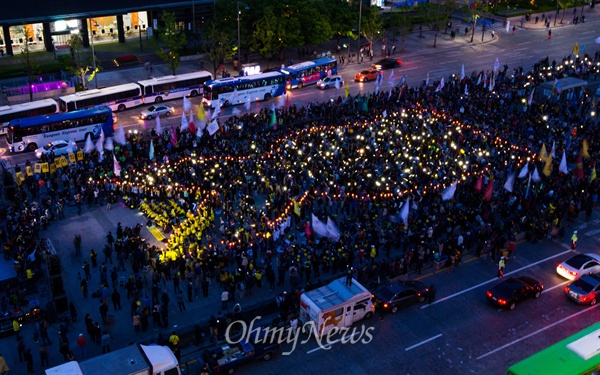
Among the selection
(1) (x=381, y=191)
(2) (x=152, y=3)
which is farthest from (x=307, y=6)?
(1) (x=381, y=191)

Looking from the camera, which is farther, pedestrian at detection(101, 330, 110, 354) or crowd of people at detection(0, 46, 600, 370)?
crowd of people at detection(0, 46, 600, 370)

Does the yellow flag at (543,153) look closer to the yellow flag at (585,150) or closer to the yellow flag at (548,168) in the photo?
the yellow flag at (548,168)

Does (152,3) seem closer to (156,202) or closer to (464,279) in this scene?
(156,202)

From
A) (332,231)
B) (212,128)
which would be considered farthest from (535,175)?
(212,128)

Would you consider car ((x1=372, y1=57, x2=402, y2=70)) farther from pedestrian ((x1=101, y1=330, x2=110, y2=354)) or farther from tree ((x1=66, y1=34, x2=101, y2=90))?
pedestrian ((x1=101, y1=330, x2=110, y2=354))

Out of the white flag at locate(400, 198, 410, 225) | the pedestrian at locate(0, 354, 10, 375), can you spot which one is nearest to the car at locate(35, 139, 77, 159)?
the pedestrian at locate(0, 354, 10, 375)

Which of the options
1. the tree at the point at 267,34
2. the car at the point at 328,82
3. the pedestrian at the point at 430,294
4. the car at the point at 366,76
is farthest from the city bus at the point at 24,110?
the pedestrian at the point at 430,294
